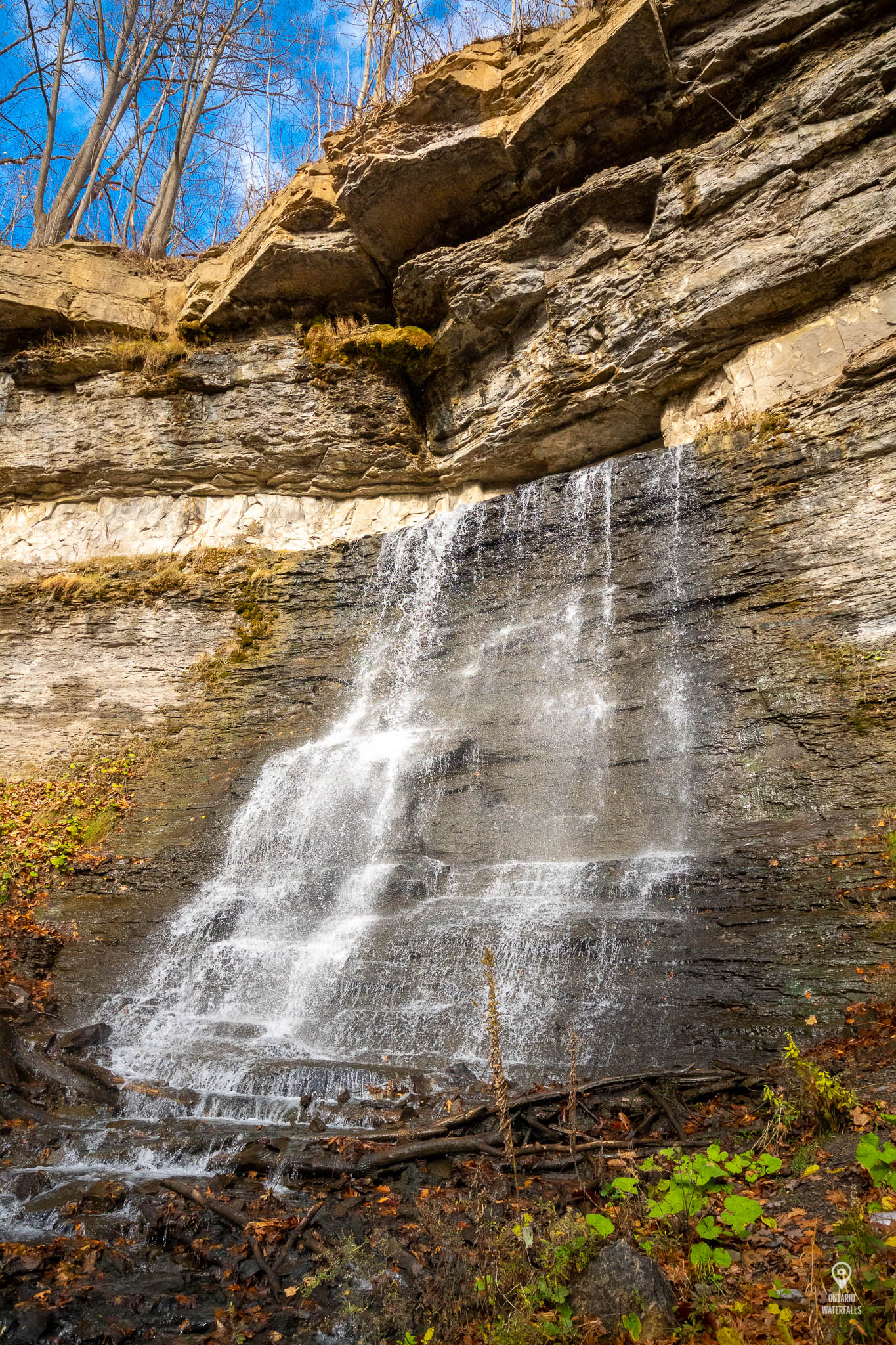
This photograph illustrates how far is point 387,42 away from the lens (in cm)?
1680

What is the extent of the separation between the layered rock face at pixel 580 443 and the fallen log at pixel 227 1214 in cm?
A: 281

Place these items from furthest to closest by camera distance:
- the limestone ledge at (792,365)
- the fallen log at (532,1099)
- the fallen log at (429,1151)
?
the limestone ledge at (792,365), the fallen log at (532,1099), the fallen log at (429,1151)

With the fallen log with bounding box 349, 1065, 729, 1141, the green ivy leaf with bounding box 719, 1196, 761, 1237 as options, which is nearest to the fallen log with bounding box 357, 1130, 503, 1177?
the fallen log with bounding box 349, 1065, 729, 1141

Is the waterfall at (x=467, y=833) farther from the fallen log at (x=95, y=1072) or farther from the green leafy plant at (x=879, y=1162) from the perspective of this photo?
the green leafy plant at (x=879, y=1162)

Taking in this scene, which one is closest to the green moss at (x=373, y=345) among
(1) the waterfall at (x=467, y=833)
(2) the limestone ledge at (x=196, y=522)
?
(2) the limestone ledge at (x=196, y=522)

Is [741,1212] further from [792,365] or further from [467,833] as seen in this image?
[792,365]

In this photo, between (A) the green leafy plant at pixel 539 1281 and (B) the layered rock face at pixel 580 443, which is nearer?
(A) the green leafy plant at pixel 539 1281

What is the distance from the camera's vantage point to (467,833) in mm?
8469

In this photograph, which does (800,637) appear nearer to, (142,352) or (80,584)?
(80,584)

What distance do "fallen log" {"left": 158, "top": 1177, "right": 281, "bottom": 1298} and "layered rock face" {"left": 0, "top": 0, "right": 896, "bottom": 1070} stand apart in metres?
2.81

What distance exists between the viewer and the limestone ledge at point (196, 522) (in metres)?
14.6

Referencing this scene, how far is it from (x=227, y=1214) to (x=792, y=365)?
1193cm

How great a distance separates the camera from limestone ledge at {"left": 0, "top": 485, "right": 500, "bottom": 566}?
14.6 m

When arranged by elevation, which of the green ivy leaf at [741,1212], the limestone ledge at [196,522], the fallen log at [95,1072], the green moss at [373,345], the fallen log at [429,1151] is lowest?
the fallen log at [95,1072]
